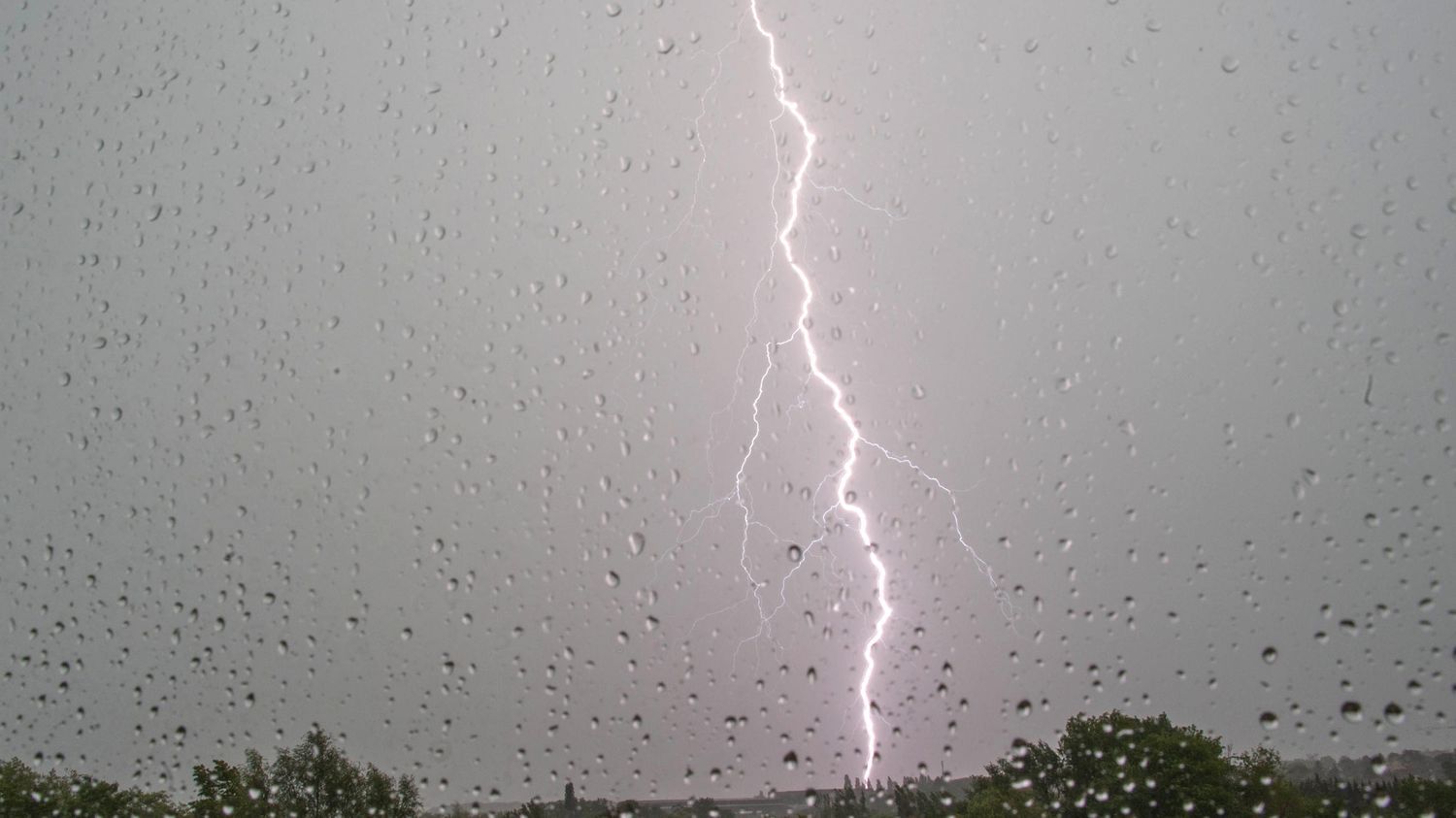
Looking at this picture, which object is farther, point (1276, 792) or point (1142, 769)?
point (1142, 769)

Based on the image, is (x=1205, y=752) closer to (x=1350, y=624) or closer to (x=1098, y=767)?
(x=1098, y=767)

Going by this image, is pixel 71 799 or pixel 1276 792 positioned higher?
pixel 71 799

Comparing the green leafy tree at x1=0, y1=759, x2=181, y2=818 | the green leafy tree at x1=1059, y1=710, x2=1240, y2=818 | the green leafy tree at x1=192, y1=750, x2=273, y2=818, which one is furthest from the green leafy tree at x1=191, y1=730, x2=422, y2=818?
the green leafy tree at x1=1059, y1=710, x2=1240, y2=818

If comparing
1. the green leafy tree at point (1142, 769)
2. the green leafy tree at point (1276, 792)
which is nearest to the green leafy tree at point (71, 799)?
the green leafy tree at point (1142, 769)

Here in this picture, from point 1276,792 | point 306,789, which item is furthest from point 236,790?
point 1276,792

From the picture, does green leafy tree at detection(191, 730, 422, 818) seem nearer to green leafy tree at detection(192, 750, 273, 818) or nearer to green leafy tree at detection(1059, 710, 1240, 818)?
green leafy tree at detection(192, 750, 273, 818)

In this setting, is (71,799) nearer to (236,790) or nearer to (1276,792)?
(236,790)

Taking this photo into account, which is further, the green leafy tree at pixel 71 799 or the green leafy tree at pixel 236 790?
the green leafy tree at pixel 71 799

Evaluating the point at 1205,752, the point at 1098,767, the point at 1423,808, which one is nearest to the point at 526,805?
the point at 1098,767

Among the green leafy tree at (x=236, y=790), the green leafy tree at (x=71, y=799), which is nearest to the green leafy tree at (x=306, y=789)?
the green leafy tree at (x=236, y=790)

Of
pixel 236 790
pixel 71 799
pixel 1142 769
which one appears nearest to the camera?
pixel 236 790

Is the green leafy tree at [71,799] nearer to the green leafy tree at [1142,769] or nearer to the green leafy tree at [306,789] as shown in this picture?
the green leafy tree at [306,789]

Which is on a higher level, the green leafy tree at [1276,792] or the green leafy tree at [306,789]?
the green leafy tree at [306,789]
